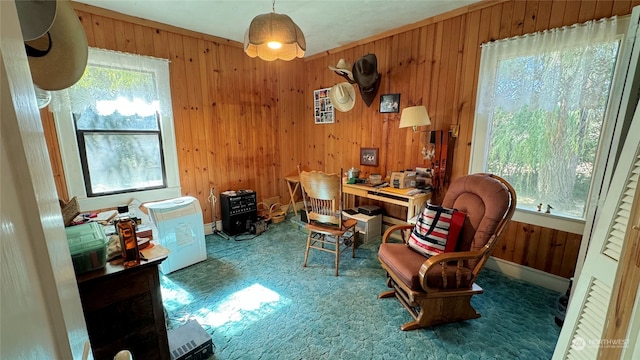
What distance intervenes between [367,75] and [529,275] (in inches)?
104

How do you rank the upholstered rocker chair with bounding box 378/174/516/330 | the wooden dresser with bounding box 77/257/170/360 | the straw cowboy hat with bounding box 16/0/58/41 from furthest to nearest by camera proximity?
the upholstered rocker chair with bounding box 378/174/516/330 → the wooden dresser with bounding box 77/257/170/360 → the straw cowboy hat with bounding box 16/0/58/41

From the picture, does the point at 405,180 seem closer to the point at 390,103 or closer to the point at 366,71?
the point at 390,103

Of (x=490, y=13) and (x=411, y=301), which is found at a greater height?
(x=490, y=13)

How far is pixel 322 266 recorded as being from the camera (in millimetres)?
2652

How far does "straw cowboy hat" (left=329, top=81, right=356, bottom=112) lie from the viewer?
11.2 ft

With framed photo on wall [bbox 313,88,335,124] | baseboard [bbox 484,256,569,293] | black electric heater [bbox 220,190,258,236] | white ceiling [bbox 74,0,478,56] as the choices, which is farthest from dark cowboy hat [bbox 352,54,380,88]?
baseboard [bbox 484,256,569,293]

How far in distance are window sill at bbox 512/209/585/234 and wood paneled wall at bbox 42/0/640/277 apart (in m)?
0.07

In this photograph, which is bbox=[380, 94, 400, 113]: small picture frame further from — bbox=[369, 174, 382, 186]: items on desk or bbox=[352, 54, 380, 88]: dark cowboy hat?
bbox=[369, 174, 382, 186]: items on desk

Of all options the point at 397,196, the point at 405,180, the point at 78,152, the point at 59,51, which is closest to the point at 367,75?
the point at 405,180

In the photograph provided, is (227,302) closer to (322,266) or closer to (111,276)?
(322,266)

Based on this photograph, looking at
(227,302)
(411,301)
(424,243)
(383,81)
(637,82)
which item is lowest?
(227,302)

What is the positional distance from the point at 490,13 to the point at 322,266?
286cm

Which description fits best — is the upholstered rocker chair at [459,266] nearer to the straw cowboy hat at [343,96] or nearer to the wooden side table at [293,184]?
the straw cowboy hat at [343,96]

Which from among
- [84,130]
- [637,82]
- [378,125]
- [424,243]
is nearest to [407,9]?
[378,125]
